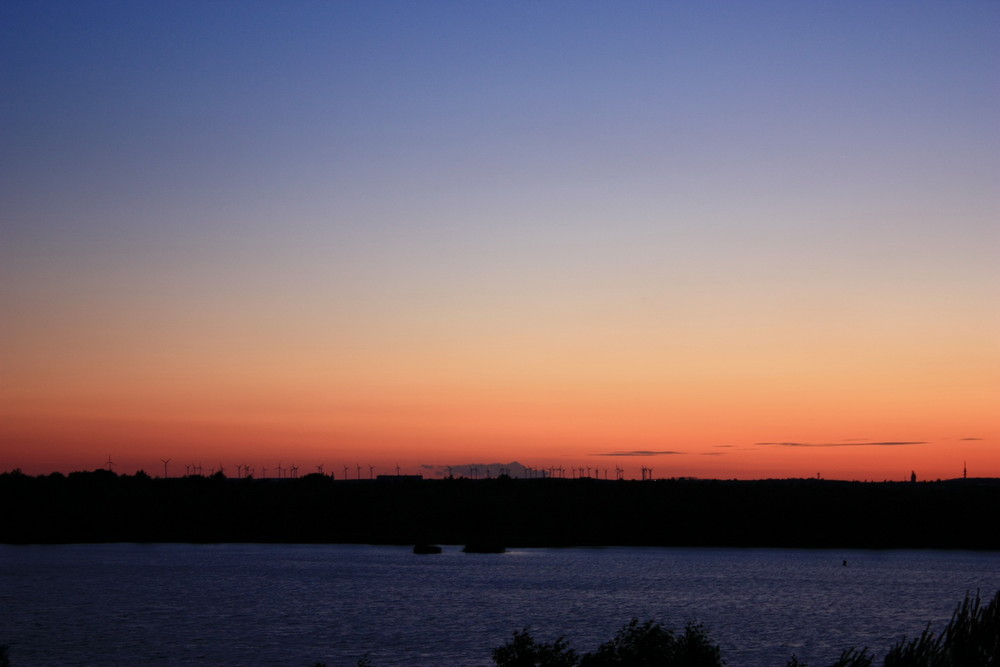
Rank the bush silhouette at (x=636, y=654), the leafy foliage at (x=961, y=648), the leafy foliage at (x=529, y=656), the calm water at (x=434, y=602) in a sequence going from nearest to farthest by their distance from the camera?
the leafy foliage at (x=961, y=648) → the bush silhouette at (x=636, y=654) → the leafy foliage at (x=529, y=656) → the calm water at (x=434, y=602)

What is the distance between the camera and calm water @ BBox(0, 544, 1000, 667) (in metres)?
88.6

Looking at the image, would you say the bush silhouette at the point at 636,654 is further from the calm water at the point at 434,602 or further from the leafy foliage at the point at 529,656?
the calm water at the point at 434,602

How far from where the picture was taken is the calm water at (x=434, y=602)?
88.6 metres

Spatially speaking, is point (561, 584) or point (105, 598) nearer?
point (105, 598)

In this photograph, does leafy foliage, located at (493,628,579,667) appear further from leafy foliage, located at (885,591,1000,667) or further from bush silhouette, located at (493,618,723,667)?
leafy foliage, located at (885,591,1000,667)

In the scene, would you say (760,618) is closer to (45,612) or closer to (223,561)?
(45,612)

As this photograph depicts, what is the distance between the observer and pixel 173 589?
132125 millimetres

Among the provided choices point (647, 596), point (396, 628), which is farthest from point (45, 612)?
point (647, 596)

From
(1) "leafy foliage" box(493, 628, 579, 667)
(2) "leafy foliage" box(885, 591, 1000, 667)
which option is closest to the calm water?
(1) "leafy foliage" box(493, 628, 579, 667)

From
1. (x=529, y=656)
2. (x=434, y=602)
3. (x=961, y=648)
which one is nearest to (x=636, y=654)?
(x=529, y=656)

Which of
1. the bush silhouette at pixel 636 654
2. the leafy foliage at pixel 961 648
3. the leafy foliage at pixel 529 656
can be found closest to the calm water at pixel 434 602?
the leafy foliage at pixel 529 656

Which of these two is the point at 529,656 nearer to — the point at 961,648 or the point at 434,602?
the point at 961,648

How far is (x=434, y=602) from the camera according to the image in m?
118

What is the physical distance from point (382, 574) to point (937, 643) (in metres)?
132
